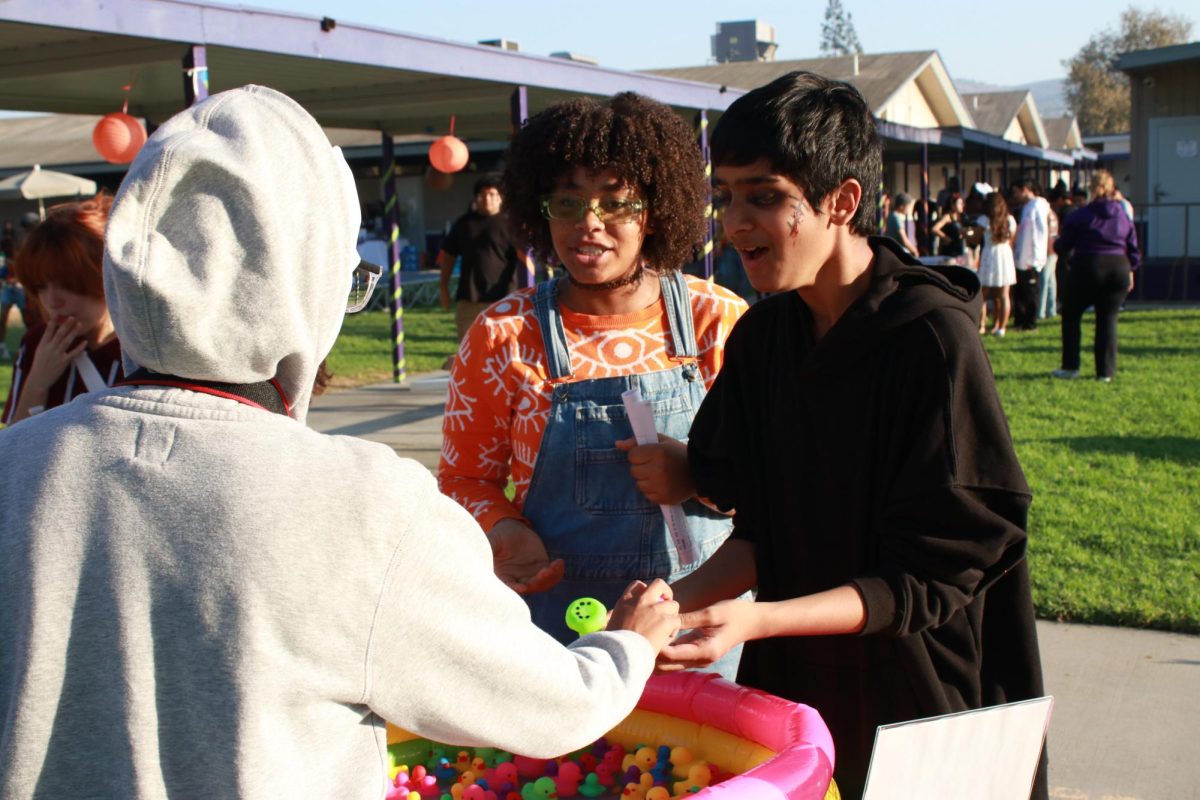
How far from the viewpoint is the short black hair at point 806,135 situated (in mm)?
2045

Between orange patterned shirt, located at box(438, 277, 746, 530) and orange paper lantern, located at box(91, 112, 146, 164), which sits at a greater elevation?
orange paper lantern, located at box(91, 112, 146, 164)

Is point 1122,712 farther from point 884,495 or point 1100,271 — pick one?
point 1100,271

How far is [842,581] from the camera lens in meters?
2.11

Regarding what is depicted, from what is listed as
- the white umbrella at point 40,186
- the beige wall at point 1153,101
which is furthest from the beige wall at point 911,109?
the white umbrella at point 40,186

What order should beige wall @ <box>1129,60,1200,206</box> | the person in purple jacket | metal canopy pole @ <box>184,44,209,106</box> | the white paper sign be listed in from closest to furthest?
the white paper sign
metal canopy pole @ <box>184,44,209,106</box>
the person in purple jacket
beige wall @ <box>1129,60,1200,206</box>

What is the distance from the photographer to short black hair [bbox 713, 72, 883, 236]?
6.71 ft

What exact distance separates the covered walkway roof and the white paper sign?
582cm

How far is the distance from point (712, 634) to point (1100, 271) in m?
10.4

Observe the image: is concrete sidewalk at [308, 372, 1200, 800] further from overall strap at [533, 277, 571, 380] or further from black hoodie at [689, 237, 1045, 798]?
overall strap at [533, 277, 571, 380]

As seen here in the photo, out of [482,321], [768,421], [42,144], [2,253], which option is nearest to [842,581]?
[768,421]

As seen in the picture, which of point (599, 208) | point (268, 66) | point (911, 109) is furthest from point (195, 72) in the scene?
point (911, 109)

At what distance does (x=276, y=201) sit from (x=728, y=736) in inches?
52.0

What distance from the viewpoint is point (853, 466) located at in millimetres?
2047

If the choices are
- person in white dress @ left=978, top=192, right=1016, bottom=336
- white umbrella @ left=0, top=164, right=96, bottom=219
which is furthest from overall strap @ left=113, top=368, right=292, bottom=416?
white umbrella @ left=0, top=164, right=96, bottom=219
